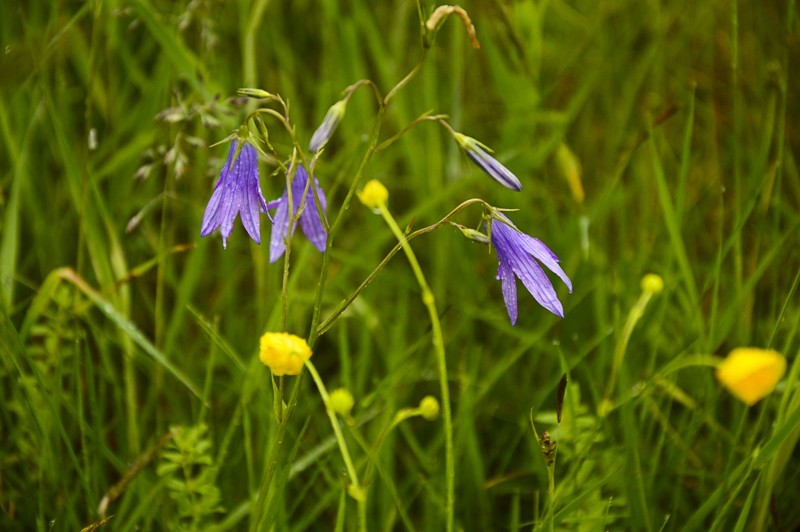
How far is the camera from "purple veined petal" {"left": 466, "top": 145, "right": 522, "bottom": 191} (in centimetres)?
117

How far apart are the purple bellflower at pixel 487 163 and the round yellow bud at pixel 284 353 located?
14.5 inches

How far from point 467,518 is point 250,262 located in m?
1.12

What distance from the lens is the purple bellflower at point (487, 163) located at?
3.83 feet

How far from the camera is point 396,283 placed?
2.26 metres

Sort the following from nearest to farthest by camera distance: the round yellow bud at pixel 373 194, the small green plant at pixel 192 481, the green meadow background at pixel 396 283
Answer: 1. the round yellow bud at pixel 373 194
2. the small green plant at pixel 192 481
3. the green meadow background at pixel 396 283

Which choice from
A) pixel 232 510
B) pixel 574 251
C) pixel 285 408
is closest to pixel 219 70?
pixel 574 251

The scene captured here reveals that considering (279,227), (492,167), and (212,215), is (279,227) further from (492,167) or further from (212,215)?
(492,167)

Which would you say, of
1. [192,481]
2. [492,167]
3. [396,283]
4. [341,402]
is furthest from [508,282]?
[396,283]

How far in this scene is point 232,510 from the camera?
163 centimetres

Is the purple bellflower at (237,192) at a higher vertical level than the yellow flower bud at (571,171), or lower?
higher

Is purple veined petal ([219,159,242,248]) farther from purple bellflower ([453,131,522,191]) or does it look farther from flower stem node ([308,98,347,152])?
purple bellflower ([453,131,522,191])

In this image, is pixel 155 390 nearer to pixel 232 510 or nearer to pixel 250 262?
pixel 232 510

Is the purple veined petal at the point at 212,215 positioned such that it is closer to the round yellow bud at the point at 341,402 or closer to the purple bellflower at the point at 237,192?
the purple bellflower at the point at 237,192

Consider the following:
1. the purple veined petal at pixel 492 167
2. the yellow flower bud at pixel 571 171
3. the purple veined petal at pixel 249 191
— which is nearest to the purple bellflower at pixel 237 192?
the purple veined petal at pixel 249 191
